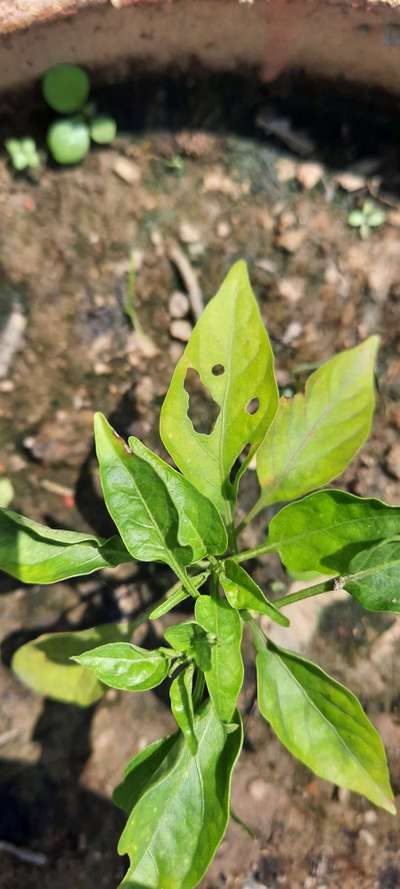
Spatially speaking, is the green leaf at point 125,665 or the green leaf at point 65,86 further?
→ the green leaf at point 65,86

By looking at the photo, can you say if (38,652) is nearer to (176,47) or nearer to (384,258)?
(384,258)

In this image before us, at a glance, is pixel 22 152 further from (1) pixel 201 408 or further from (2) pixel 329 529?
(2) pixel 329 529

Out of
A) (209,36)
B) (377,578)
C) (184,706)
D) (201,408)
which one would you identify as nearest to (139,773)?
(184,706)

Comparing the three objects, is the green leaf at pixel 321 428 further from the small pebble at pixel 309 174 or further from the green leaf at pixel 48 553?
the small pebble at pixel 309 174

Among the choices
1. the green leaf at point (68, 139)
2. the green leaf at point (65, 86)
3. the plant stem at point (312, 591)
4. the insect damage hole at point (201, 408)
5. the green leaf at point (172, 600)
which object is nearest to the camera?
the green leaf at point (172, 600)

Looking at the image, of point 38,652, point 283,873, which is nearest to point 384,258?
point 38,652

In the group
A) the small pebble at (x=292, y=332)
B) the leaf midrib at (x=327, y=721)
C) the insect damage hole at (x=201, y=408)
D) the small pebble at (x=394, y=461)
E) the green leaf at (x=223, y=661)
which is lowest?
the small pebble at (x=394, y=461)

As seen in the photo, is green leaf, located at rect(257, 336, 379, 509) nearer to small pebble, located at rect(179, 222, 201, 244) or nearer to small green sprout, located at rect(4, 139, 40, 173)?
small pebble, located at rect(179, 222, 201, 244)

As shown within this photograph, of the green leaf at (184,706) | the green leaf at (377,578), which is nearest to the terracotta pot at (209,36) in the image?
the green leaf at (377,578)
